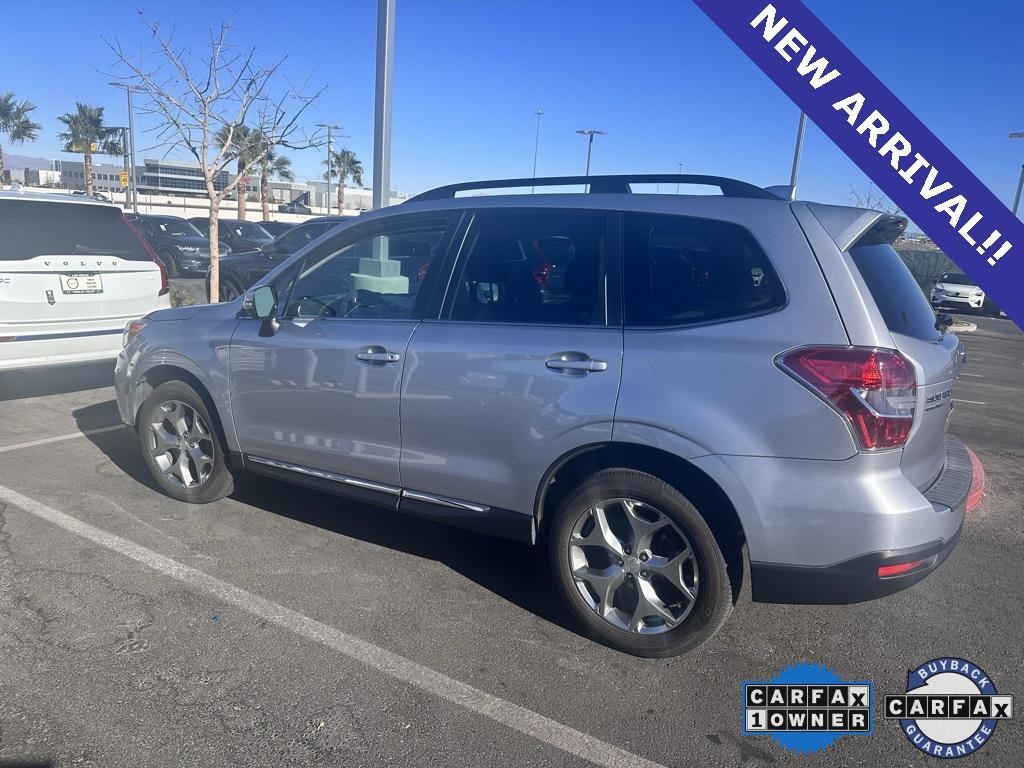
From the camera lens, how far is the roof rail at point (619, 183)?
11.2 ft

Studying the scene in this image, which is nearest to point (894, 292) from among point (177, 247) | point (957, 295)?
point (177, 247)

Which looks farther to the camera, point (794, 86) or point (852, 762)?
point (794, 86)

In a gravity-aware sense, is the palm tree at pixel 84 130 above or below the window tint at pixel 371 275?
above

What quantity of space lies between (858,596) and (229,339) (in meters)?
3.53

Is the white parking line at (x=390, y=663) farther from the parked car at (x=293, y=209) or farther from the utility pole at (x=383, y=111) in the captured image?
the parked car at (x=293, y=209)

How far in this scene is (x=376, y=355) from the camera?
3.90 meters

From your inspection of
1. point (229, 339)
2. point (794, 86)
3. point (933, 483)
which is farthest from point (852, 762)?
point (794, 86)

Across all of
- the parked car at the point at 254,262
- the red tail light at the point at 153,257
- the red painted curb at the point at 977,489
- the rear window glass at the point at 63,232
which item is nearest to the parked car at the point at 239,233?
the parked car at the point at 254,262

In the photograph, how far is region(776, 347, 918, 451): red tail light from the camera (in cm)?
282

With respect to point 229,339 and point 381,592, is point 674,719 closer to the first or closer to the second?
point 381,592

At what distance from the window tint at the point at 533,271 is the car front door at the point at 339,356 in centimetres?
25

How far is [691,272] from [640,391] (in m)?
0.55

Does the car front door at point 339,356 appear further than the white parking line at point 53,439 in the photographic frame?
No

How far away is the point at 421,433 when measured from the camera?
3.78 m
